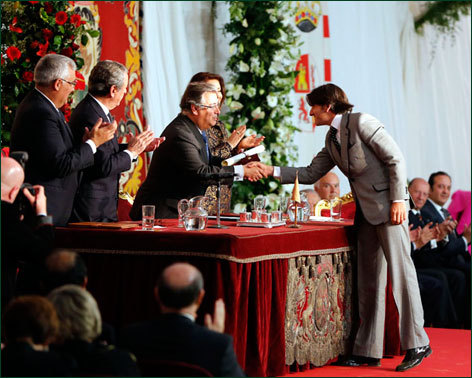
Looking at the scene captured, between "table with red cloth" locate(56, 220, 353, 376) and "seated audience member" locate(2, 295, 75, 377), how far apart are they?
1.05m

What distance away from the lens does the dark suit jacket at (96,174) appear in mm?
3862

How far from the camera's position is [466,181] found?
9164 millimetres

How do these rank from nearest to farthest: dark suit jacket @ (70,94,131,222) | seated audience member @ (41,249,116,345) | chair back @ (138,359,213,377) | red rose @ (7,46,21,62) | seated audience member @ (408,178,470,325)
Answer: chair back @ (138,359,213,377) → seated audience member @ (41,249,116,345) → dark suit jacket @ (70,94,131,222) → red rose @ (7,46,21,62) → seated audience member @ (408,178,470,325)

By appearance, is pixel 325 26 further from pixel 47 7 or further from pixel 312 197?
pixel 47 7

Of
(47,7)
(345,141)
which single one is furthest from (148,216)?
(47,7)

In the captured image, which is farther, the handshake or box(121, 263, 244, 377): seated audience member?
the handshake

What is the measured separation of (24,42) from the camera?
4680 mm

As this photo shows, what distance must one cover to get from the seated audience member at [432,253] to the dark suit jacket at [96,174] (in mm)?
3013

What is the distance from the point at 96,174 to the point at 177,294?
1.44 meters

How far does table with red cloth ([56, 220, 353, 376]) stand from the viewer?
11.3ft

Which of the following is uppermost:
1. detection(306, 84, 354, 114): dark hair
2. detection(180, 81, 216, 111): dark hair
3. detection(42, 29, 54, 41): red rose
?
detection(42, 29, 54, 41): red rose

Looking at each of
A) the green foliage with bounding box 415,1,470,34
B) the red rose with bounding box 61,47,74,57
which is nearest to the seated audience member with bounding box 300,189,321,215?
the red rose with bounding box 61,47,74,57

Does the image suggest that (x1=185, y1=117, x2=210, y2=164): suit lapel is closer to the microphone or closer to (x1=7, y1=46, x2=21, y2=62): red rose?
the microphone

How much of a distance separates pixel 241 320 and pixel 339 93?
1.44 meters
